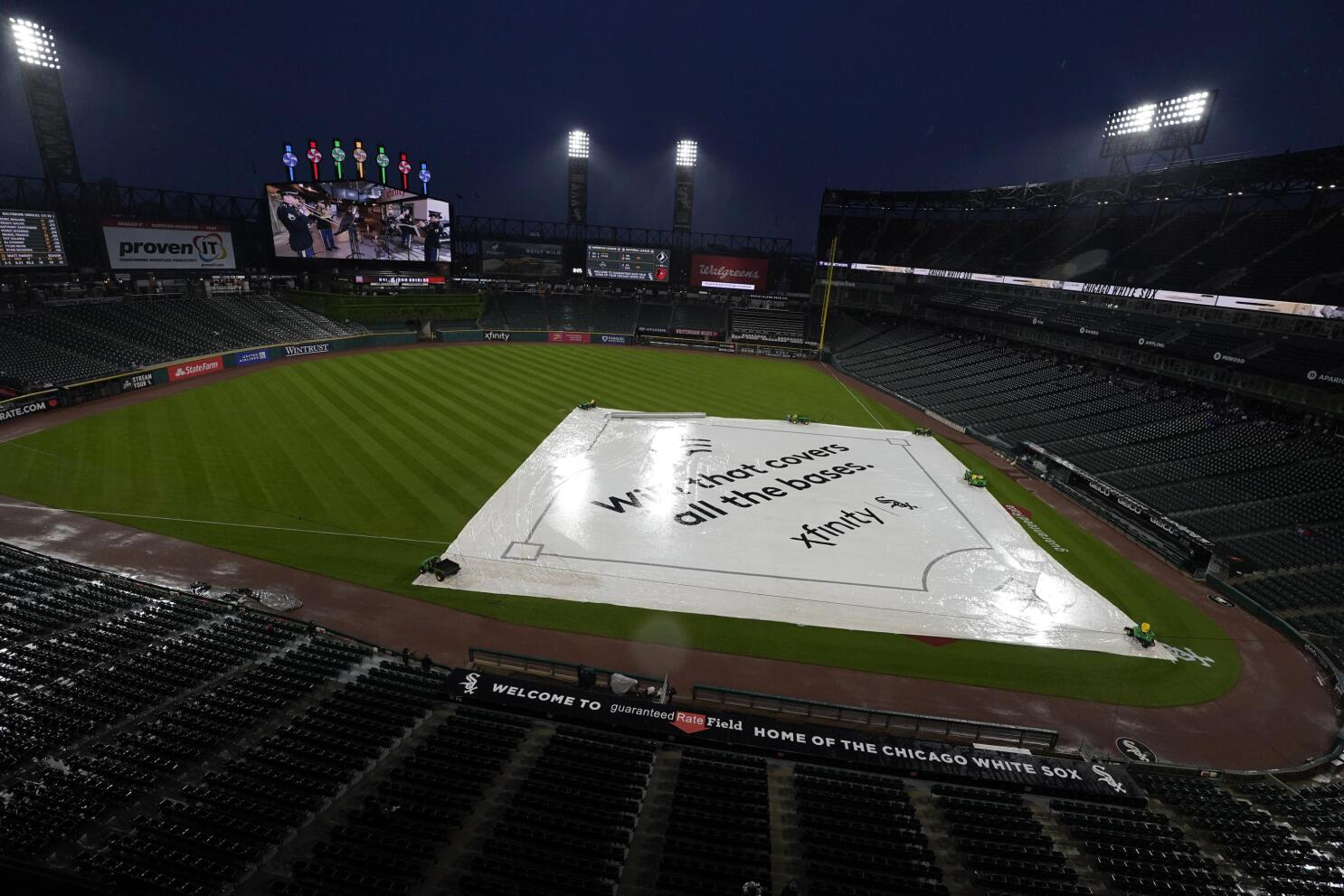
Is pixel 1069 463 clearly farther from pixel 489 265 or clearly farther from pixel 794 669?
pixel 489 265

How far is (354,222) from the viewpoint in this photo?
2265 inches

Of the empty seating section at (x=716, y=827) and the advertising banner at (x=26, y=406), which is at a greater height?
the advertising banner at (x=26, y=406)

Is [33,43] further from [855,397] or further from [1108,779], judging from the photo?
[1108,779]

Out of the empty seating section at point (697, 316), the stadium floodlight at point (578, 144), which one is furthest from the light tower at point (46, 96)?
the empty seating section at point (697, 316)

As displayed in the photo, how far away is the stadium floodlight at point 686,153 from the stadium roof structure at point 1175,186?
23014 millimetres

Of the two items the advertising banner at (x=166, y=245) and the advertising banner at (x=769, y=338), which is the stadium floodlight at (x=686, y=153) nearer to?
the advertising banner at (x=769, y=338)

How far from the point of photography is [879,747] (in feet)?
40.7

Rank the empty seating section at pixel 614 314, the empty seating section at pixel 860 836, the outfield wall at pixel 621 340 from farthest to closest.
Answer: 1. the empty seating section at pixel 614 314
2. the outfield wall at pixel 621 340
3. the empty seating section at pixel 860 836

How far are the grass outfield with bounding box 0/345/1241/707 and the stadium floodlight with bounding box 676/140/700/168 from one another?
1564 inches

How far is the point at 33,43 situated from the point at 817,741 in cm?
6459

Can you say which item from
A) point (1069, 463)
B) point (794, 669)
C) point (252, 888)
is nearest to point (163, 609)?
point (252, 888)

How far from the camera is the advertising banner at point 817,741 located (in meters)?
11.9

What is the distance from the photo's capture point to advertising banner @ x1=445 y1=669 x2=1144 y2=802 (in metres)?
11.9

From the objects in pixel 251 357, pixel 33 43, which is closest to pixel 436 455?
pixel 251 357
